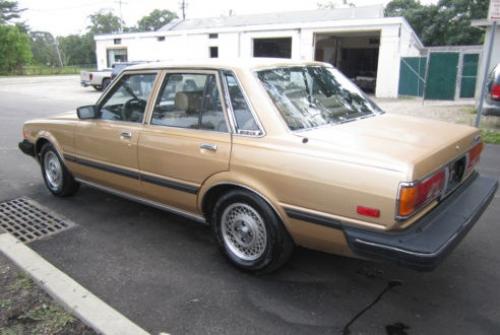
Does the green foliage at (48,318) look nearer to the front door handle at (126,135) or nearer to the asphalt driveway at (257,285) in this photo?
the asphalt driveway at (257,285)

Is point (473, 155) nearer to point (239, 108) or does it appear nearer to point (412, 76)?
point (239, 108)

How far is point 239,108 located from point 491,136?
7710mm

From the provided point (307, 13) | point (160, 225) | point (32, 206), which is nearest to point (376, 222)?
point (160, 225)

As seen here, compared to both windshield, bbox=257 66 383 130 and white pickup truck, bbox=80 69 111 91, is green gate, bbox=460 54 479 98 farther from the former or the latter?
white pickup truck, bbox=80 69 111 91

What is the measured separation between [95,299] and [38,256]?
37.2 inches

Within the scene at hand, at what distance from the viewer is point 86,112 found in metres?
4.63

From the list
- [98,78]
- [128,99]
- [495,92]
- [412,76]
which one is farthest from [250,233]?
[98,78]

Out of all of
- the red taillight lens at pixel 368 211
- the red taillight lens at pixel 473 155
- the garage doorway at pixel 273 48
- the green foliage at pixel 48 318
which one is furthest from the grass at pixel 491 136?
the garage doorway at pixel 273 48

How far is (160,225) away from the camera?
466cm

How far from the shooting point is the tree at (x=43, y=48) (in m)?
79.1

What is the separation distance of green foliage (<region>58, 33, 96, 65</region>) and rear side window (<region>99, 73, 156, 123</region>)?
80621mm

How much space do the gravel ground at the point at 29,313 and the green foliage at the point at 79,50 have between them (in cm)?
8210

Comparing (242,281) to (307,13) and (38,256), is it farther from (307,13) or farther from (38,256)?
(307,13)

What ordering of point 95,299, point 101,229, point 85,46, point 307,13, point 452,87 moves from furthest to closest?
point 85,46 → point 307,13 → point 452,87 → point 101,229 → point 95,299
